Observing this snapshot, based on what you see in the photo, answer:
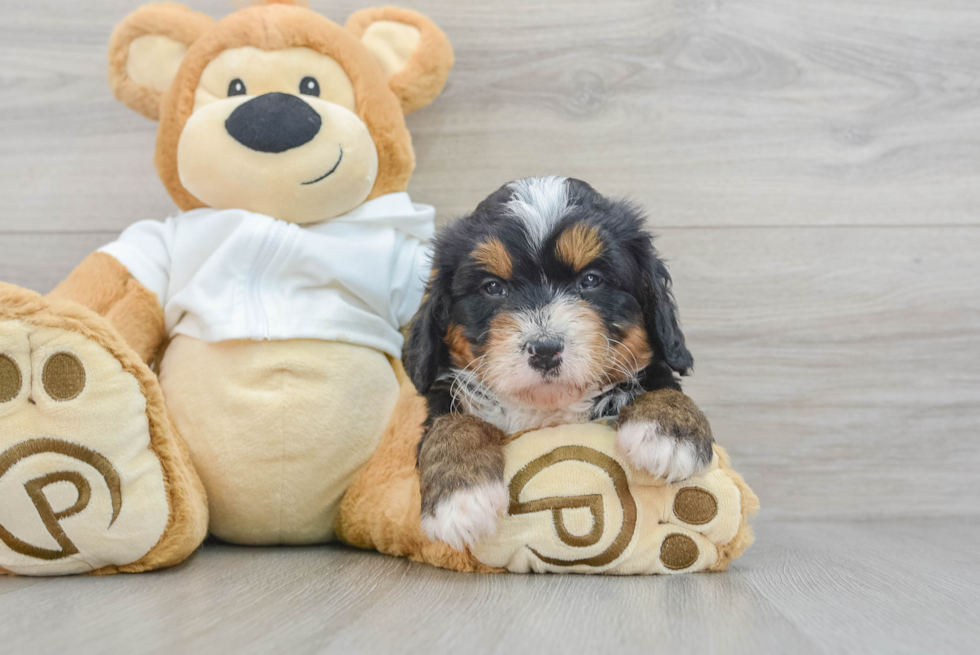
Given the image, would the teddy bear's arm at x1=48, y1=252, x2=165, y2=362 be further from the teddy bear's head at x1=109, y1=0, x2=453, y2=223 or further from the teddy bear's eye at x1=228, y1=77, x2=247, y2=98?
the teddy bear's eye at x1=228, y1=77, x2=247, y2=98

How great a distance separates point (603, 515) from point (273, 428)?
0.77 metres

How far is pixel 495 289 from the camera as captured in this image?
1.47m

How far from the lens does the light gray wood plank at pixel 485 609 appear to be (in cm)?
105

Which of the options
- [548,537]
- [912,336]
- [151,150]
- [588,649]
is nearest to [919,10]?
[912,336]

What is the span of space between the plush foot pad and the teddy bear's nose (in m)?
0.94

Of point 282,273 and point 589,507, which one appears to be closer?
point 589,507

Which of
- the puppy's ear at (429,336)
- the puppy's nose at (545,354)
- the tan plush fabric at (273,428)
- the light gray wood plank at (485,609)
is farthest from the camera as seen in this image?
the tan plush fabric at (273,428)

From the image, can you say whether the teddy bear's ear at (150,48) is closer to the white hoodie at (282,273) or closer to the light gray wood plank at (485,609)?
the white hoodie at (282,273)

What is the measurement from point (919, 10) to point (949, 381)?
3.83 feet

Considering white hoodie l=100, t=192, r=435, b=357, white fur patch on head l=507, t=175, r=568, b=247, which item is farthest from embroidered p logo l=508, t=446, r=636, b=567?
white hoodie l=100, t=192, r=435, b=357

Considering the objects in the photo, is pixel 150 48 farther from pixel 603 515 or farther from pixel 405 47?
pixel 603 515

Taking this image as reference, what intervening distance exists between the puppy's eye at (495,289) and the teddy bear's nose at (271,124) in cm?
62

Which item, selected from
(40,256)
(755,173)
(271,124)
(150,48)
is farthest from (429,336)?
(40,256)

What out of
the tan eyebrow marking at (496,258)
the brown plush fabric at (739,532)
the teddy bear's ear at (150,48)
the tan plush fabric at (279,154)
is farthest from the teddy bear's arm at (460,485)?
the teddy bear's ear at (150,48)
